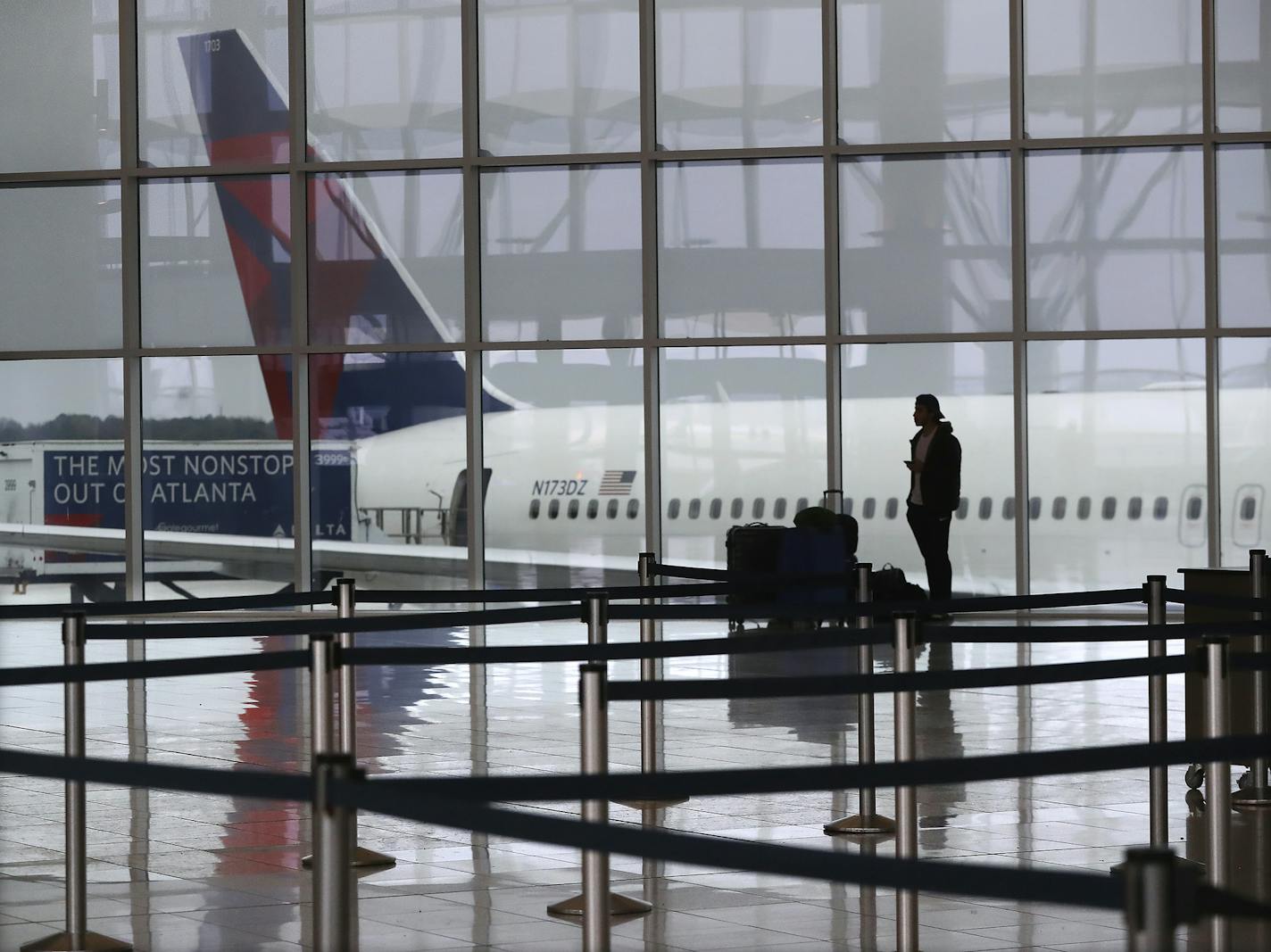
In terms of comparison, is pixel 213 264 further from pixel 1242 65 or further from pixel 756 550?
pixel 1242 65

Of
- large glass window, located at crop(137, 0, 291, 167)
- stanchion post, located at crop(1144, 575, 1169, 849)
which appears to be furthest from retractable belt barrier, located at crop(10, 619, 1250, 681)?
large glass window, located at crop(137, 0, 291, 167)

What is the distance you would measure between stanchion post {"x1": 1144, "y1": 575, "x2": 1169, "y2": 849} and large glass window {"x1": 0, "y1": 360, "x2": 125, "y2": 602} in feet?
40.9

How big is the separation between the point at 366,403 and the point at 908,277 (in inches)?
205

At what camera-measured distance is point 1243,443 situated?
1606 cm

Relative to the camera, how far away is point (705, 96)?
16375 mm

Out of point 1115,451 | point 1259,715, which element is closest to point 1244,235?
point 1115,451

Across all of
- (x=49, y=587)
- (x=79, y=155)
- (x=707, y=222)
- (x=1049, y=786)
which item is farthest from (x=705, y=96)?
(x=1049, y=786)

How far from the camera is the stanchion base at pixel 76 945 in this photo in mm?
5125

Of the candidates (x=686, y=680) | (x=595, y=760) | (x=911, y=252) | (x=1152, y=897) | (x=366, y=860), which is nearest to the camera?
(x=1152, y=897)

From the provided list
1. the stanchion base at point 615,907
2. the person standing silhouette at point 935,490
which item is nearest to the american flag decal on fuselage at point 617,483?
the person standing silhouette at point 935,490

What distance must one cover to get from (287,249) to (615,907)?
12.1 metres

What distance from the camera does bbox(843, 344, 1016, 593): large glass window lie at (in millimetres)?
16375

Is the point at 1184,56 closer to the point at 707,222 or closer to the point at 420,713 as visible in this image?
the point at 707,222

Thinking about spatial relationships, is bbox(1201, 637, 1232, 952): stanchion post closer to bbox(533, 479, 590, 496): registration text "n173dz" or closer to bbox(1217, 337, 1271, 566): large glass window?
bbox(1217, 337, 1271, 566): large glass window
